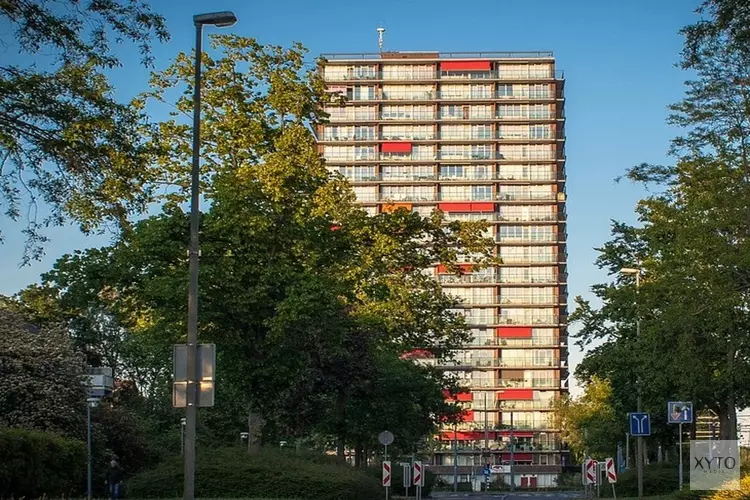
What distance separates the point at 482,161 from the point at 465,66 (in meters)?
11.8

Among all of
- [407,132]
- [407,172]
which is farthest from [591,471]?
[407,132]

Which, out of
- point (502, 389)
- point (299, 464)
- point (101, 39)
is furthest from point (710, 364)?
point (502, 389)

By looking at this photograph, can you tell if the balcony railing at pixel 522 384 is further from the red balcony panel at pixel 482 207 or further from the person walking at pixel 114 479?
the person walking at pixel 114 479

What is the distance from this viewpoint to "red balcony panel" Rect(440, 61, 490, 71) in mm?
131375

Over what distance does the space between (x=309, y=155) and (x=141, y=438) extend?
46.3 feet

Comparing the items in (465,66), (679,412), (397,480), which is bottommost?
(397,480)

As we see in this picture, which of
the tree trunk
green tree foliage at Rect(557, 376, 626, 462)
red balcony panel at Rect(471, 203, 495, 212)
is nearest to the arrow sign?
green tree foliage at Rect(557, 376, 626, 462)

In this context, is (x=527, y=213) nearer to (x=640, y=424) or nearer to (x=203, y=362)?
(x=640, y=424)

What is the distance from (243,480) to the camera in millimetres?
32531

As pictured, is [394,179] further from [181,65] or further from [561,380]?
[181,65]

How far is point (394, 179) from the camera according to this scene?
130m

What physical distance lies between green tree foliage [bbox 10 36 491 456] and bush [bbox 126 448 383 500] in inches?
119

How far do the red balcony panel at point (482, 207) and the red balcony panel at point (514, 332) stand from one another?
1409 centimetres

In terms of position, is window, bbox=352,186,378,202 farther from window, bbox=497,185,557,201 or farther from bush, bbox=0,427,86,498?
bush, bbox=0,427,86,498
